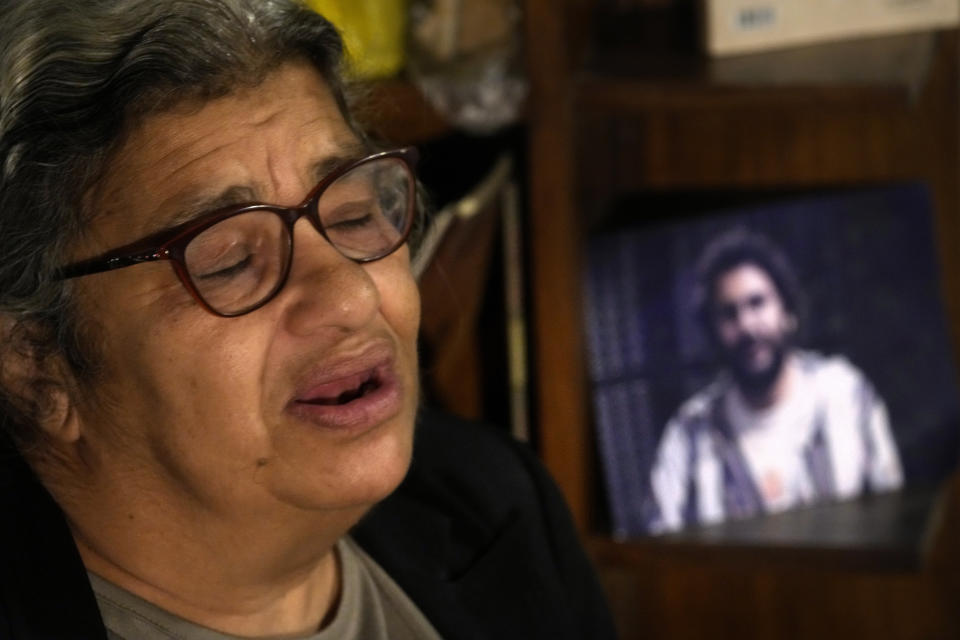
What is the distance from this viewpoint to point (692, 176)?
224 cm

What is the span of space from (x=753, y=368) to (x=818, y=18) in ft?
1.66

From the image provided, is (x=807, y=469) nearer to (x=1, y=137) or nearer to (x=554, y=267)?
(x=554, y=267)

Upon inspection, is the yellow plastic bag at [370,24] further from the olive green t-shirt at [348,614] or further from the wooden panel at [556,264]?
the olive green t-shirt at [348,614]

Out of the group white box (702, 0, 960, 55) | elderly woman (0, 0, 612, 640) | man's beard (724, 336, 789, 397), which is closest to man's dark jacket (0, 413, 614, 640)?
elderly woman (0, 0, 612, 640)

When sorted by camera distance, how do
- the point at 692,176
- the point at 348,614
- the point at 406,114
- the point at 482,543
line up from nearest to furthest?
the point at 348,614 < the point at 482,543 < the point at 406,114 < the point at 692,176

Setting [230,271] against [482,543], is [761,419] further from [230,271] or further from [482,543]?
[230,271]

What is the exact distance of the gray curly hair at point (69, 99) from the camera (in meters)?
1.07

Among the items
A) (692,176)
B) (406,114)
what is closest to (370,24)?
(406,114)

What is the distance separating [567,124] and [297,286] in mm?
694

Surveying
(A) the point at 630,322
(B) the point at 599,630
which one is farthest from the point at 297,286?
(A) the point at 630,322

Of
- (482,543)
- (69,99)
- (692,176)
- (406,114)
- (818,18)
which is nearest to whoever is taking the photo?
(69,99)

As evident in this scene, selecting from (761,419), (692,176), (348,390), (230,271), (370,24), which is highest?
(370,24)

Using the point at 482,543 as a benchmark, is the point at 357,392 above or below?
above

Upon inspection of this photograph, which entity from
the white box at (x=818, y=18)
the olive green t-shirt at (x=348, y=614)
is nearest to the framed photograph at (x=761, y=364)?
the white box at (x=818, y=18)
